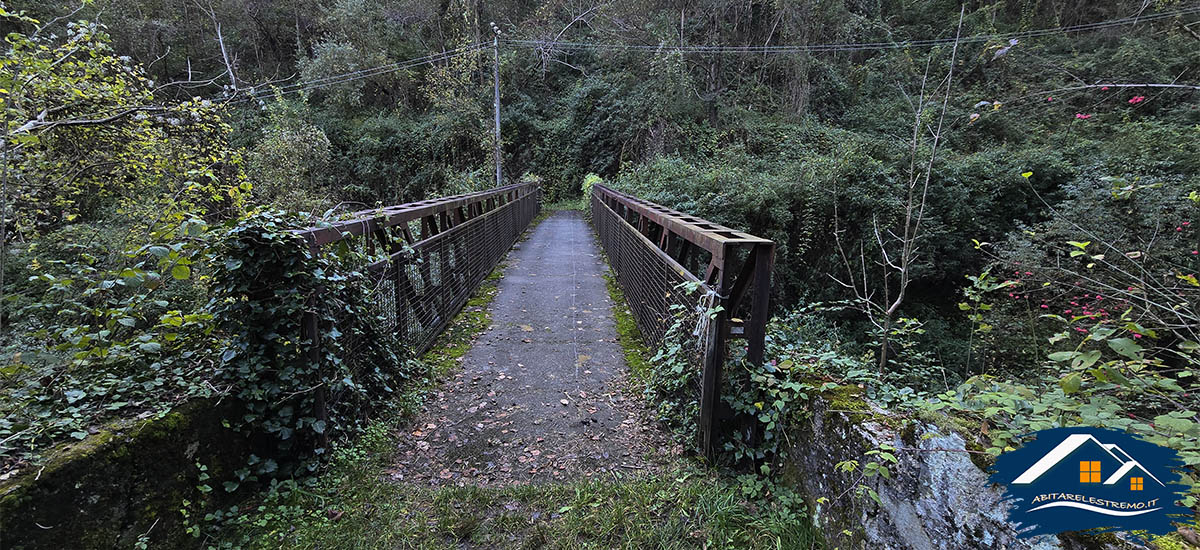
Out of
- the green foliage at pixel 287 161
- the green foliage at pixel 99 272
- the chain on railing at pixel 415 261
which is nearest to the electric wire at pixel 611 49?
the green foliage at pixel 287 161

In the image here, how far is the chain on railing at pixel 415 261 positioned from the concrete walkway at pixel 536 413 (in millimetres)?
519

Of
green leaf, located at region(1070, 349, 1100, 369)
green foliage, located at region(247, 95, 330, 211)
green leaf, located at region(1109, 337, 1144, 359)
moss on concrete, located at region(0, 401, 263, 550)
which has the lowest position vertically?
moss on concrete, located at region(0, 401, 263, 550)

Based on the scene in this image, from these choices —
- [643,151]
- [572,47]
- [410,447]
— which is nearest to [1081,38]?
[643,151]

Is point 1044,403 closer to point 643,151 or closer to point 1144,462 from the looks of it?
point 1144,462

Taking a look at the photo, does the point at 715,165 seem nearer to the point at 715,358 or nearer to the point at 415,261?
the point at 415,261

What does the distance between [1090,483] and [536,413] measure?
Result: 2643mm

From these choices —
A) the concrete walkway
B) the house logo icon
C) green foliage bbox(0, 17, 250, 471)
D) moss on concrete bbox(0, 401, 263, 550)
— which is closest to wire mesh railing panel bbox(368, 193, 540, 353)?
the concrete walkway

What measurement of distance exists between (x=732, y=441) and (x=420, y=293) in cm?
274

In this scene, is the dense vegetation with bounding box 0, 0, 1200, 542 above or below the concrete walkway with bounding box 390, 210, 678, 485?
above

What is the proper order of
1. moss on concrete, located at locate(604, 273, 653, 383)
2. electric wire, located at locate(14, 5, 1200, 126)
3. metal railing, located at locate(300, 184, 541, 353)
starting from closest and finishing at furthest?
metal railing, located at locate(300, 184, 541, 353) → moss on concrete, located at locate(604, 273, 653, 383) → electric wire, located at locate(14, 5, 1200, 126)

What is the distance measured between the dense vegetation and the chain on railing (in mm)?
317

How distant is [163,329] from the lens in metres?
2.06

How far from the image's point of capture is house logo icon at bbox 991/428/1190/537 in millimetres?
1154

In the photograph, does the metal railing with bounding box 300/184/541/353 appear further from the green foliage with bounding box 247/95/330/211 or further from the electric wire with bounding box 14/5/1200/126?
the electric wire with bounding box 14/5/1200/126
